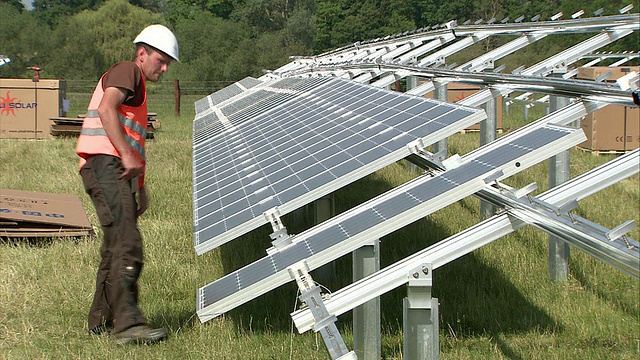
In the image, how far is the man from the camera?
5.50 meters

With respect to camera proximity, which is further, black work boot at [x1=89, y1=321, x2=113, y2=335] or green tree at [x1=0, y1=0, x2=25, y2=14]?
green tree at [x1=0, y1=0, x2=25, y2=14]

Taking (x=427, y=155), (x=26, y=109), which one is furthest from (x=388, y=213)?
(x=26, y=109)

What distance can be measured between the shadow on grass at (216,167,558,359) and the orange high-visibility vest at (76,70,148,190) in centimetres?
135

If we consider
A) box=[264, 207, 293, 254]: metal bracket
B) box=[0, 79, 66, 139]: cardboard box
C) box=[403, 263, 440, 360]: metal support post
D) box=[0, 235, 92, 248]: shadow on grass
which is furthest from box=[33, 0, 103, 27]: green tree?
box=[403, 263, 440, 360]: metal support post

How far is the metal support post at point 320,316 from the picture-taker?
3531 millimetres

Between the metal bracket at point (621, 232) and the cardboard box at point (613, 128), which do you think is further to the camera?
the cardboard box at point (613, 128)

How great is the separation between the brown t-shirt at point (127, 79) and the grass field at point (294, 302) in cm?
163

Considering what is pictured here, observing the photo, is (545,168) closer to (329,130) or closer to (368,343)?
(329,130)

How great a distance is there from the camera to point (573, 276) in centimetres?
730

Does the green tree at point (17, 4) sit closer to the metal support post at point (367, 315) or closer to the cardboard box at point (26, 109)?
the cardboard box at point (26, 109)

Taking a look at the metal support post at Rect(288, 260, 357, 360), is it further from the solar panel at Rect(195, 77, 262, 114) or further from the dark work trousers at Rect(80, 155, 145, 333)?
the solar panel at Rect(195, 77, 262, 114)

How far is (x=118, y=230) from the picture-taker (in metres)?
5.54

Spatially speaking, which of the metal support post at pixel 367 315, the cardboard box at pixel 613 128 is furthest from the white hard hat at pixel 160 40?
the cardboard box at pixel 613 128

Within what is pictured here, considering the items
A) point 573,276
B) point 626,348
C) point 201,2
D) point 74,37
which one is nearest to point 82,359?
point 626,348
